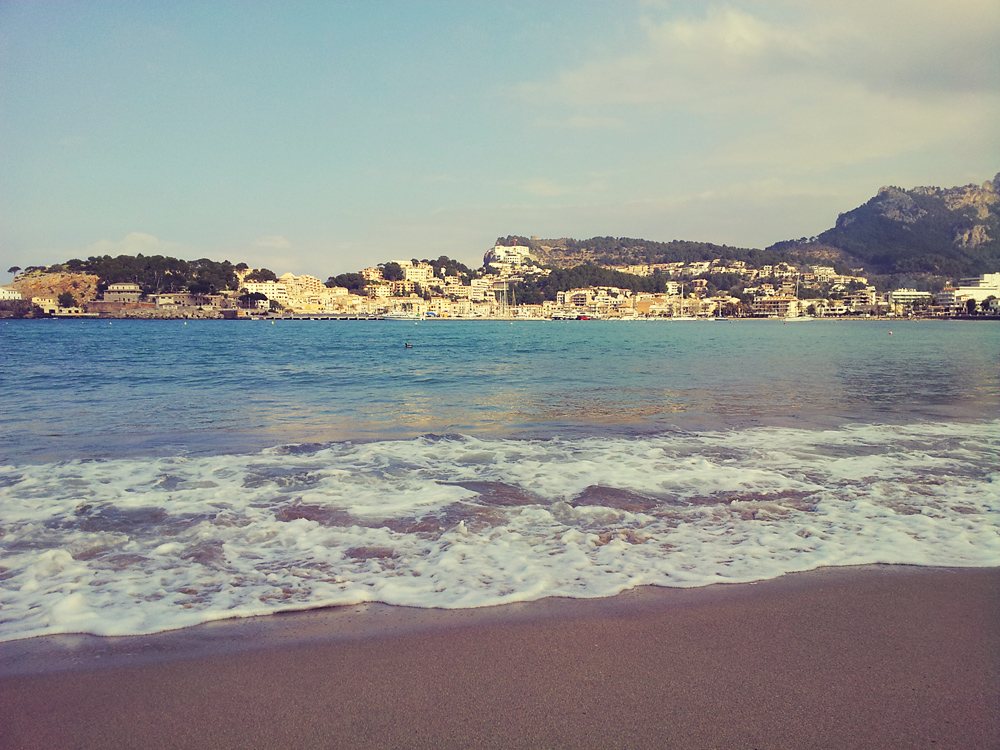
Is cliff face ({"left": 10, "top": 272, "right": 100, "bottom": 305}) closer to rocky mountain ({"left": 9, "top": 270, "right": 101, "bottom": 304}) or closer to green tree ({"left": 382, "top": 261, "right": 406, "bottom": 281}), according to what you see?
rocky mountain ({"left": 9, "top": 270, "right": 101, "bottom": 304})

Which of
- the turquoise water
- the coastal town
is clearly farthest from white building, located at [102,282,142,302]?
the turquoise water

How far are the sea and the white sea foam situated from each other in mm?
24

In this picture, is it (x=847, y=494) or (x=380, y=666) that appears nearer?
(x=380, y=666)

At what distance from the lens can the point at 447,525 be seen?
4891mm

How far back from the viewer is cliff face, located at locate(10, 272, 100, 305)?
127 m

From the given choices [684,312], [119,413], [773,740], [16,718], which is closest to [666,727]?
[773,740]

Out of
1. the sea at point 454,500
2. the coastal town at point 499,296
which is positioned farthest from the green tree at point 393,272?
the sea at point 454,500

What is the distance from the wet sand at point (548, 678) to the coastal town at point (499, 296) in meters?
132

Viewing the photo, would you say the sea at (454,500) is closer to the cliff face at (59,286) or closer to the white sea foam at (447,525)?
the white sea foam at (447,525)

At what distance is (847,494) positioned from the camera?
5.70 m

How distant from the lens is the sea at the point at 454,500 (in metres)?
3.79

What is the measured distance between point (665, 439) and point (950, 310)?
520 ft

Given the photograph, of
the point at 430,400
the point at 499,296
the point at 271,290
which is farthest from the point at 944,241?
the point at 430,400

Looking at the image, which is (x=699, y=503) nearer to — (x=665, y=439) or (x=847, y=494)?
(x=847, y=494)
